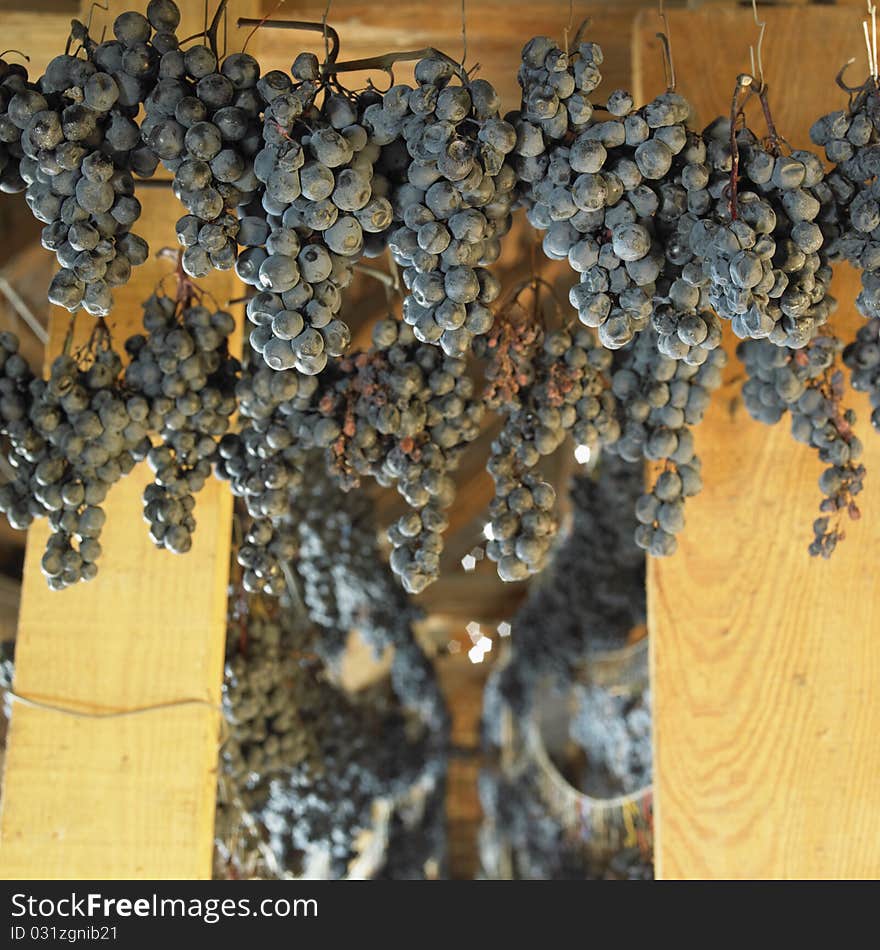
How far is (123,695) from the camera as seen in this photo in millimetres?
2014

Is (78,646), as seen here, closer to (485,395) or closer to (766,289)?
(485,395)

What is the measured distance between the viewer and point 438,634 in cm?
827

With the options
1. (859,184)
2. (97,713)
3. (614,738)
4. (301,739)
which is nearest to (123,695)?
(97,713)

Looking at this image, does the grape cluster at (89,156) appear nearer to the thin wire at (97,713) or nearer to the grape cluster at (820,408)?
the thin wire at (97,713)

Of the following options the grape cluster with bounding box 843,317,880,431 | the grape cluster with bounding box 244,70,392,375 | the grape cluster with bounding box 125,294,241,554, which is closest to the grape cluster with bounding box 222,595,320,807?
the grape cluster with bounding box 125,294,241,554

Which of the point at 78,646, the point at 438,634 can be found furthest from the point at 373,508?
the point at 438,634

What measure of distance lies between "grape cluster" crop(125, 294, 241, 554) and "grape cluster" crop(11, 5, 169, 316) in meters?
0.28

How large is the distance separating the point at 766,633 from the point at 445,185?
1.11m

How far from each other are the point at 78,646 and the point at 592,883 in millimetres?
1070

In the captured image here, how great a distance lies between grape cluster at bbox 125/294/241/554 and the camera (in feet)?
5.56

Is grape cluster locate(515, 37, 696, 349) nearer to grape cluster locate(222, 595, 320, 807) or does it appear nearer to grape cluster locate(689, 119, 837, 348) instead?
grape cluster locate(689, 119, 837, 348)

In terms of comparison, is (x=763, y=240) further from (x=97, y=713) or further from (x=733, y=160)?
(x=97, y=713)

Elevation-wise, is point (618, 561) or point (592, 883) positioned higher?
point (618, 561)

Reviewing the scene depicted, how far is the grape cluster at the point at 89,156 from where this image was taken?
4.45 feet
